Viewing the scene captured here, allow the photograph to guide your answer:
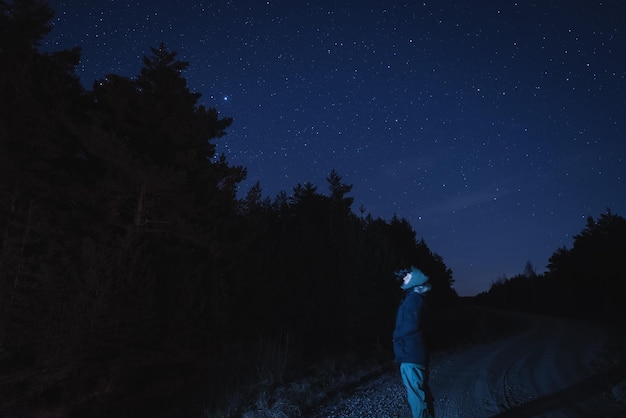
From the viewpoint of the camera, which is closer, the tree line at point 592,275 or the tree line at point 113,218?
the tree line at point 113,218

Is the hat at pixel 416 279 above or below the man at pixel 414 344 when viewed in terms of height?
above

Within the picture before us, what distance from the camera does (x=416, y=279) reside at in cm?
519

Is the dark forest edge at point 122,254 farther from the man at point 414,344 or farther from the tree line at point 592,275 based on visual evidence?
the tree line at point 592,275

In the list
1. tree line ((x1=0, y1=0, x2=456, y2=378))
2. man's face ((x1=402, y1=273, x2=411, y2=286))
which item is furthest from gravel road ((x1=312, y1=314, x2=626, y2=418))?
tree line ((x1=0, y1=0, x2=456, y2=378))

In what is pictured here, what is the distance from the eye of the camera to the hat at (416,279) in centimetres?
515

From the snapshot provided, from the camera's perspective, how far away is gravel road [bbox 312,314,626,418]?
6.52 metres

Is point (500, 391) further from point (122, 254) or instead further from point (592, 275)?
point (592, 275)

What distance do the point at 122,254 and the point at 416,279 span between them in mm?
8939

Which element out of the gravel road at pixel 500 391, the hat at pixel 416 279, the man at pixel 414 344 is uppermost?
the hat at pixel 416 279

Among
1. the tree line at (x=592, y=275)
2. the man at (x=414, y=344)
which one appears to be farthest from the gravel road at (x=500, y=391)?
the tree line at (x=592, y=275)

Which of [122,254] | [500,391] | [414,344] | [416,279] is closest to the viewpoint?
[414,344]

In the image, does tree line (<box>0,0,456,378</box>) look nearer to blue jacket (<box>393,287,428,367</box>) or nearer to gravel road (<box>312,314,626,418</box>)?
gravel road (<box>312,314,626,418</box>)

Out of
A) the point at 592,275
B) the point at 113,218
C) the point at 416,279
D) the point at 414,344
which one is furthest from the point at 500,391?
the point at 592,275

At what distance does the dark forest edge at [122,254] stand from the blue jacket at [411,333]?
4.33 m
